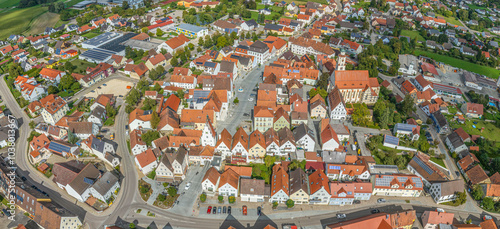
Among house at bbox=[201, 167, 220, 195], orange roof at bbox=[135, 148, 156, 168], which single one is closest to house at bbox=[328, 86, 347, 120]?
house at bbox=[201, 167, 220, 195]

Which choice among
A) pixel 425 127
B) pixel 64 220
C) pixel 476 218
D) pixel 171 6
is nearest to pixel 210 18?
pixel 171 6

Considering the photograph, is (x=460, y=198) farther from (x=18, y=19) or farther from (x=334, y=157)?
(x=18, y=19)

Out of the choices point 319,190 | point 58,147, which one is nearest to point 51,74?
point 58,147

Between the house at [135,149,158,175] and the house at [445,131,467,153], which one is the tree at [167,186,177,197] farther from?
the house at [445,131,467,153]

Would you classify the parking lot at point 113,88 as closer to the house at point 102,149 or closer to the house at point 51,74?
the house at point 51,74

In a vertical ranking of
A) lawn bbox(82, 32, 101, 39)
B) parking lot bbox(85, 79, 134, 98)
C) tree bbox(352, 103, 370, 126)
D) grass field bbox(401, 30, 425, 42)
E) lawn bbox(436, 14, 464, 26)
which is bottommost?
lawn bbox(436, 14, 464, 26)
